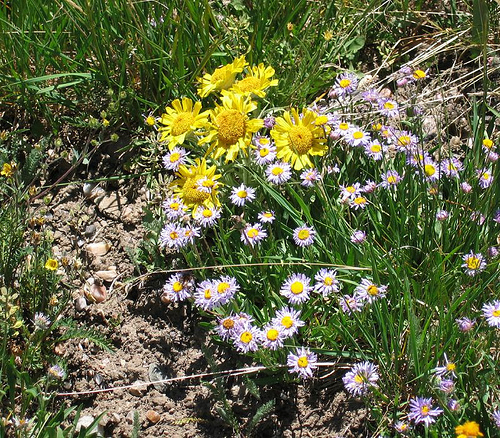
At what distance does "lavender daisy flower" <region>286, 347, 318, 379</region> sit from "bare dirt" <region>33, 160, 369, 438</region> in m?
0.18

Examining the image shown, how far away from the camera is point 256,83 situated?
2.63m

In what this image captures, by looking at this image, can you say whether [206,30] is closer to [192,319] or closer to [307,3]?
[307,3]

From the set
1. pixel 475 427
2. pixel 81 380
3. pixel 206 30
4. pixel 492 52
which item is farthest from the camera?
pixel 492 52

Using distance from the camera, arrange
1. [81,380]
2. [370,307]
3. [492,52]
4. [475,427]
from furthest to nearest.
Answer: [492,52], [81,380], [370,307], [475,427]

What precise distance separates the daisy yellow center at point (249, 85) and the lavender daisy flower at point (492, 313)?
Answer: 126 cm

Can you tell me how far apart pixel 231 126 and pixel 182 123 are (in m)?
0.24

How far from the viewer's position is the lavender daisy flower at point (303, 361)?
2.12 metres

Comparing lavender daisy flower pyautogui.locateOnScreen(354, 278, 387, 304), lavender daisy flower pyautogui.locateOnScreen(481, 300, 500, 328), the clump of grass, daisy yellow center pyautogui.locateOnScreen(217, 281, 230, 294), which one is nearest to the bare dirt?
the clump of grass

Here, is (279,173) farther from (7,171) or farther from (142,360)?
(7,171)

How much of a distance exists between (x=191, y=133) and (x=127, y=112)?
0.65 metres

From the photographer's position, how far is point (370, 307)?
2.19 metres

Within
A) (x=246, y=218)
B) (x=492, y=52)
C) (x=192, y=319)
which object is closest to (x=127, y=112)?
(x=246, y=218)

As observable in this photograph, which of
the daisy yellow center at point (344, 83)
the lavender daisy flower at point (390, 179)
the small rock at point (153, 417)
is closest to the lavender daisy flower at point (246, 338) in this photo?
the small rock at point (153, 417)

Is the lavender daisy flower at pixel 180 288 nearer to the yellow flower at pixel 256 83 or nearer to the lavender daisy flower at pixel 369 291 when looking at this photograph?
the lavender daisy flower at pixel 369 291
